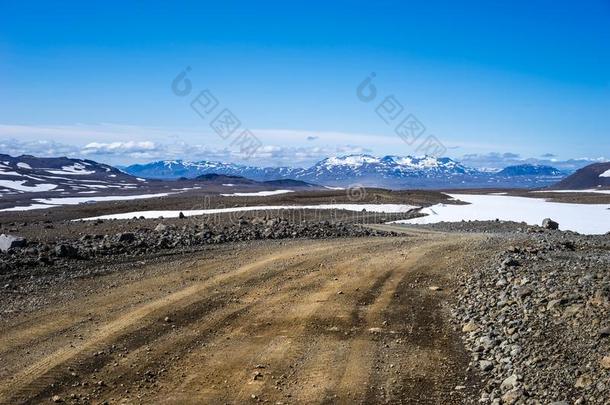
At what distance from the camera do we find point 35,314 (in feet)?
38.5

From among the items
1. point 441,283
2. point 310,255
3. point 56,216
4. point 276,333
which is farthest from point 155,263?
point 56,216

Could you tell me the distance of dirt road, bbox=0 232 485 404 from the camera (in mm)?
8102

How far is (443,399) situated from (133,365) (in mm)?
5206

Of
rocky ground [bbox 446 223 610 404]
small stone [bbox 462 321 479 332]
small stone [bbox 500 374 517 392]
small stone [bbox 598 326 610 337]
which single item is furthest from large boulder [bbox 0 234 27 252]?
small stone [bbox 598 326 610 337]

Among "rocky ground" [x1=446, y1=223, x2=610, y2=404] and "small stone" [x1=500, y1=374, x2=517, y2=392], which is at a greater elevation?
"rocky ground" [x1=446, y1=223, x2=610, y2=404]

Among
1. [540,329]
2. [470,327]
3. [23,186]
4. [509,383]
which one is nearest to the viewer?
[509,383]

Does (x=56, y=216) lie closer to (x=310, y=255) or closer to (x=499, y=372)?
(x=310, y=255)

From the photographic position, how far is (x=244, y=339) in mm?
10266

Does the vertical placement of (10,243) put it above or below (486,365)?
above

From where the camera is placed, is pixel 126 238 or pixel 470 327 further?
pixel 126 238

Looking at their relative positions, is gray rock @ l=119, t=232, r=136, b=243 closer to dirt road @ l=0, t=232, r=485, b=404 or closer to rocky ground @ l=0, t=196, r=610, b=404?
rocky ground @ l=0, t=196, r=610, b=404

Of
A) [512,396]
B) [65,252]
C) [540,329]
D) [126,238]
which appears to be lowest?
[512,396]

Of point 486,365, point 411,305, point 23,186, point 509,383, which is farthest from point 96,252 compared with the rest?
point 23,186

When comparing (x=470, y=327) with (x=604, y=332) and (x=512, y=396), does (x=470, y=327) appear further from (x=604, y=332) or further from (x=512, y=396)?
(x=512, y=396)
